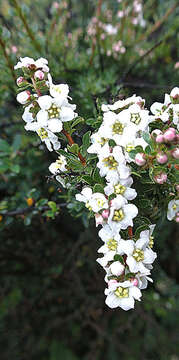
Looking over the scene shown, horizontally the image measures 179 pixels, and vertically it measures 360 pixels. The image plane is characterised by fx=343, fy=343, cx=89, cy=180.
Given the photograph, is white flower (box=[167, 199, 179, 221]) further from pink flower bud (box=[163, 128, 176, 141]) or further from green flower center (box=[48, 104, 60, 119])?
green flower center (box=[48, 104, 60, 119])

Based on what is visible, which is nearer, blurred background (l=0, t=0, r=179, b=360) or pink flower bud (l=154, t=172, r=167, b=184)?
pink flower bud (l=154, t=172, r=167, b=184)

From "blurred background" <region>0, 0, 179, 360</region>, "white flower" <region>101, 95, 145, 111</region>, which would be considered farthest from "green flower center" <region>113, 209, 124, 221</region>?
"blurred background" <region>0, 0, 179, 360</region>

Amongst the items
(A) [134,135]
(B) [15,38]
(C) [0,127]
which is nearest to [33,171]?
(C) [0,127]

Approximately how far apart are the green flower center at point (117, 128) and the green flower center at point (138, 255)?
0.23 meters

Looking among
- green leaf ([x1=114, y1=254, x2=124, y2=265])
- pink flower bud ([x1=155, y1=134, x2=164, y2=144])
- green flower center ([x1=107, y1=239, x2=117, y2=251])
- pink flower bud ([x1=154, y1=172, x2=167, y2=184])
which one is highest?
pink flower bud ([x1=155, y1=134, x2=164, y2=144])

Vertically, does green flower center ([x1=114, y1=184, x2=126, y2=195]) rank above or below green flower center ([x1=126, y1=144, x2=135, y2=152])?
below

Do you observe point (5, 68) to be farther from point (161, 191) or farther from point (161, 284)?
point (161, 284)

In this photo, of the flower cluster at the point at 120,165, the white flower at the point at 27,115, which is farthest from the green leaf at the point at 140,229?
the white flower at the point at 27,115

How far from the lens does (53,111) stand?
26.6 inches

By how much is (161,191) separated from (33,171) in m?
0.77

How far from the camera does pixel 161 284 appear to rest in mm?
2062

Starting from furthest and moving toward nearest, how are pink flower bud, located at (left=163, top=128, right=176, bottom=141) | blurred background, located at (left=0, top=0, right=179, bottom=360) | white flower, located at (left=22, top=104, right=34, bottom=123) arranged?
blurred background, located at (left=0, top=0, right=179, bottom=360) → white flower, located at (left=22, top=104, right=34, bottom=123) → pink flower bud, located at (left=163, top=128, right=176, bottom=141)

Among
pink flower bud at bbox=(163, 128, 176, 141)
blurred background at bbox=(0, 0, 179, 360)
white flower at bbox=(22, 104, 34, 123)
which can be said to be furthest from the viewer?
blurred background at bbox=(0, 0, 179, 360)

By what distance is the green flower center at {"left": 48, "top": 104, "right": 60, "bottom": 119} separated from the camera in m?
0.67
